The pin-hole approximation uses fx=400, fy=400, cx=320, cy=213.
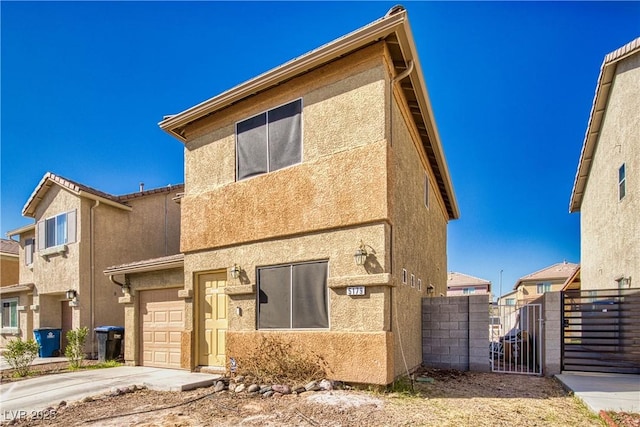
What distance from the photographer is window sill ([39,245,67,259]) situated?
51.2 ft

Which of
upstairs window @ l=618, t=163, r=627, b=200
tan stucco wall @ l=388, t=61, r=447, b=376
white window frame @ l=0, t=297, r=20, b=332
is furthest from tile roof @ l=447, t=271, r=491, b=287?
white window frame @ l=0, t=297, r=20, b=332

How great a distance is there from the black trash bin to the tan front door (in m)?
4.44

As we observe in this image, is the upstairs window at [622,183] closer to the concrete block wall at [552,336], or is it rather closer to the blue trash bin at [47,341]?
the concrete block wall at [552,336]

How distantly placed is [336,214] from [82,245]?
460 inches

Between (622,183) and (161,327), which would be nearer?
(161,327)

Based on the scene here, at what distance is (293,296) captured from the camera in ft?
27.2

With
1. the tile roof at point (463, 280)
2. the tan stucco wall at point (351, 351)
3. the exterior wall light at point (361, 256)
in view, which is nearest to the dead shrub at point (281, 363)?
the tan stucco wall at point (351, 351)

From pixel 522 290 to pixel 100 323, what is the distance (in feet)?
144

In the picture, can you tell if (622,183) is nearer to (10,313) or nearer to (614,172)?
(614,172)

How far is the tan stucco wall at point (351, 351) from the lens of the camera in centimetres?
707

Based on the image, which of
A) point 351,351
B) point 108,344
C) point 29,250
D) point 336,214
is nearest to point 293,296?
point 351,351

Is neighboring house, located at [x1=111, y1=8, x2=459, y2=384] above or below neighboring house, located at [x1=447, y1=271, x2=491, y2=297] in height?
above

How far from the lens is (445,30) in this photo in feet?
34.2

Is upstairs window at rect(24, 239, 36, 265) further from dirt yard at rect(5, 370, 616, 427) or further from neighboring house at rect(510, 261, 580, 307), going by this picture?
neighboring house at rect(510, 261, 580, 307)
